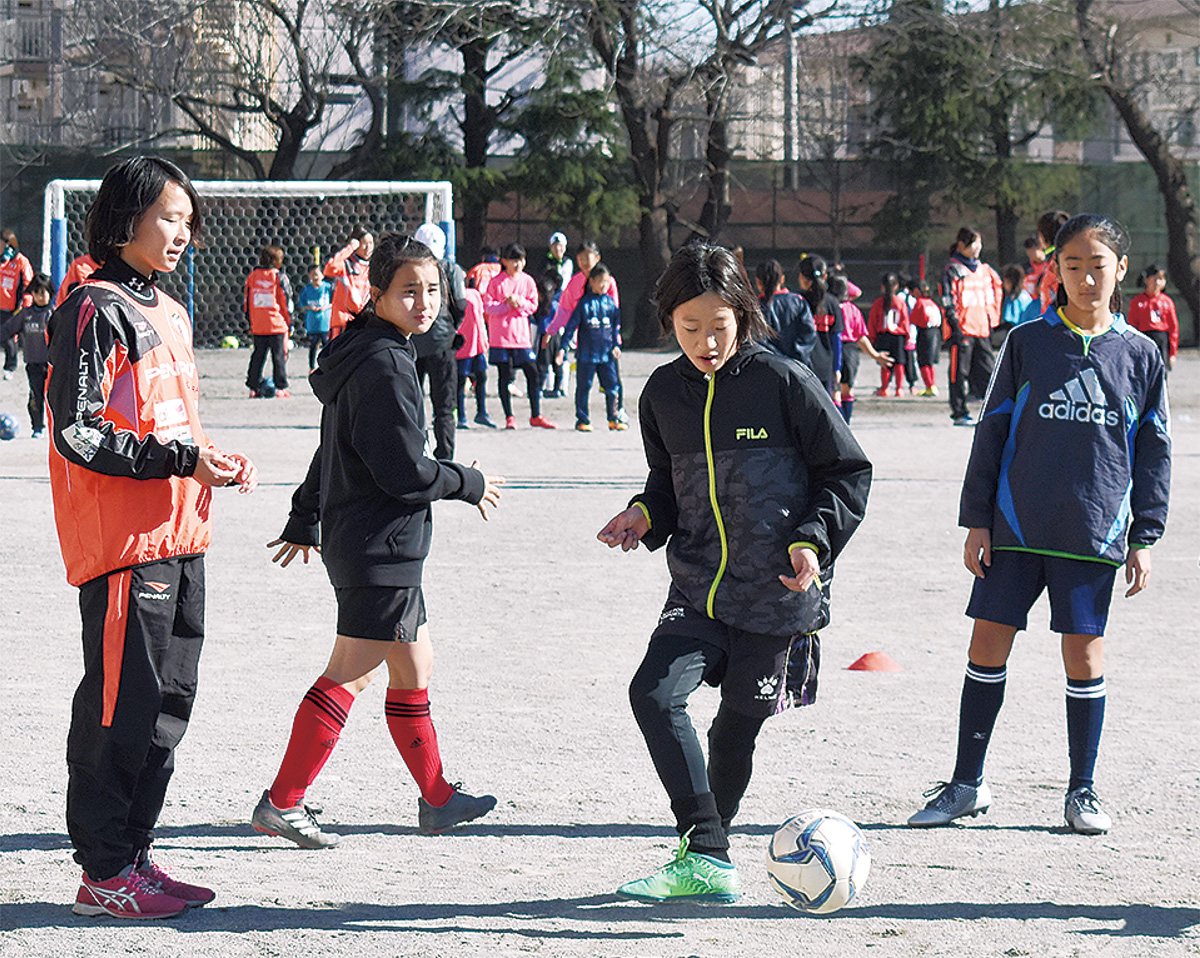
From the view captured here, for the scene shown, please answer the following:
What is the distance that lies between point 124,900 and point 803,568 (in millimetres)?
1670

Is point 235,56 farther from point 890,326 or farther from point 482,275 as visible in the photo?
point 482,275

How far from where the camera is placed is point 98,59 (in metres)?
32.7

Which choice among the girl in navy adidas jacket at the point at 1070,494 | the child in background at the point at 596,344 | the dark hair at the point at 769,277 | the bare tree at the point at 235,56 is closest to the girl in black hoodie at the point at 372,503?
the girl in navy adidas jacket at the point at 1070,494

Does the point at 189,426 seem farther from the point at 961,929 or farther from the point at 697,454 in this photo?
the point at 961,929

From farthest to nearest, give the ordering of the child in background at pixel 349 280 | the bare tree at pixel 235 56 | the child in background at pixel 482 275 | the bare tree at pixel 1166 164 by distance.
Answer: the bare tree at pixel 235 56 → the bare tree at pixel 1166 164 → the child in background at pixel 482 275 → the child in background at pixel 349 280

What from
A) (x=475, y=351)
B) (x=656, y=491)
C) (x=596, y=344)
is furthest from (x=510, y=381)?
(x=656, y=491)

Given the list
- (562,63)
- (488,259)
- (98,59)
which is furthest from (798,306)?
(98,59)

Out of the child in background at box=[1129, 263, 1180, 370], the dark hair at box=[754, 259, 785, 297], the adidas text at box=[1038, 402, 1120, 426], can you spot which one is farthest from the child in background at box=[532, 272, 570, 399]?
the adidas text at box=[1038, 402, 1120, 426]

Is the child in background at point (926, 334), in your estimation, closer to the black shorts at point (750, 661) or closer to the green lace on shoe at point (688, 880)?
the black shorts at point (750, 661)

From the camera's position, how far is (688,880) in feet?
12.1

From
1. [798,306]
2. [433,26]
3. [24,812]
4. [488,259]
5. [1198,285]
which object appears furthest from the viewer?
[1198,285]

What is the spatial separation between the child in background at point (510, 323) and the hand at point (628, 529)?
36.1 feet

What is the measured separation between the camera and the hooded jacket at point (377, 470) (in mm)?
4020

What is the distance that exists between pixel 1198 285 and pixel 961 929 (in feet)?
95.4
